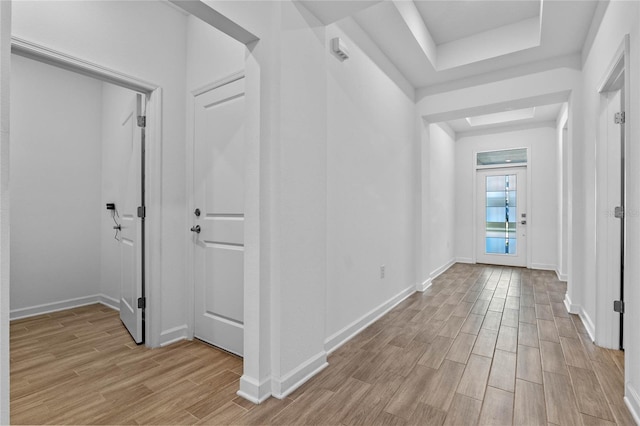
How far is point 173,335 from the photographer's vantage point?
267 centimetres

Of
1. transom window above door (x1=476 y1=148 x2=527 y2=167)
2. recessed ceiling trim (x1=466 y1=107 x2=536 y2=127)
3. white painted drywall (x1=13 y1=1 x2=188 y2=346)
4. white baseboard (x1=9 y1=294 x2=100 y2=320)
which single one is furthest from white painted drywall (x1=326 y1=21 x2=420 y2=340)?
transom window above door (x1=476 y1=148 x2=527 y2=167)

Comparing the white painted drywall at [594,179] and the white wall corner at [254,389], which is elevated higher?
the white painted drywall at [594,179]

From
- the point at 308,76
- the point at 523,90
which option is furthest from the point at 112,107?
the point at 523,90

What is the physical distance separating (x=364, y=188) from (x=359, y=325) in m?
1.27

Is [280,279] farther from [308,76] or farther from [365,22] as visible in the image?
[365,22]

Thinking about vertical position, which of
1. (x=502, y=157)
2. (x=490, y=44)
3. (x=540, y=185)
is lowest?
(x=540, y=185)

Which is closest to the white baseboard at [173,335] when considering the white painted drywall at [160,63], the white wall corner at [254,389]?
the white painted drywall at [160,63]

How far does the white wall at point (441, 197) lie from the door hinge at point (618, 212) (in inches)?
88.9

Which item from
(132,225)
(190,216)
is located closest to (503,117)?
(190,216)

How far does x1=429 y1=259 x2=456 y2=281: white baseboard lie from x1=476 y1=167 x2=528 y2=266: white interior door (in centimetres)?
63

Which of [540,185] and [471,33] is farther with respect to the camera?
[540,185]

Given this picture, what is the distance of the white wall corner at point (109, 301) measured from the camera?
3.69m

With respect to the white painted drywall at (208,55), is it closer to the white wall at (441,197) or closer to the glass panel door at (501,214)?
the white wall at (441,197)

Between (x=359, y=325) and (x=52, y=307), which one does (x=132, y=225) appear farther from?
(x=359, y=325)
